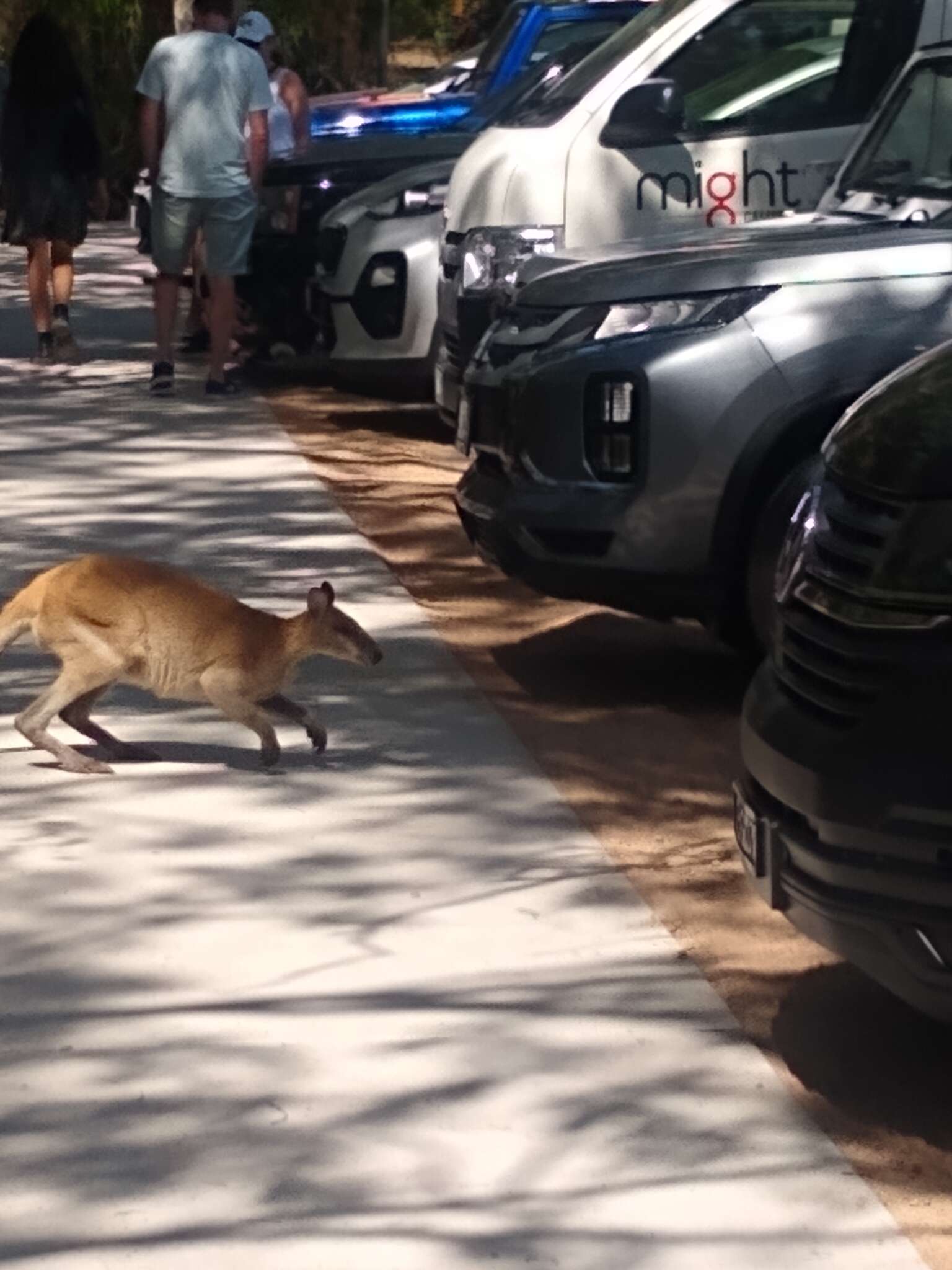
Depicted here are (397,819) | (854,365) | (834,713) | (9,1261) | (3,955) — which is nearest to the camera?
(9,1261)

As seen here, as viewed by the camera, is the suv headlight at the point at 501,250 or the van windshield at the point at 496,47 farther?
the van windshield at the point at 496,47

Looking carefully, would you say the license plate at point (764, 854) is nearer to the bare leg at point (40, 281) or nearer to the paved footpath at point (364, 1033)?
the paved footpath at point (364, 1033)

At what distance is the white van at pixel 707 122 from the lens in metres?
10.3

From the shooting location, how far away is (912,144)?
8234 millimetres

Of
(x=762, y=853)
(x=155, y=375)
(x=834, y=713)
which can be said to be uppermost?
(x=834, y=713)

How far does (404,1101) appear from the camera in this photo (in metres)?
4.72

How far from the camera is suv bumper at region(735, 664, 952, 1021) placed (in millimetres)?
4230

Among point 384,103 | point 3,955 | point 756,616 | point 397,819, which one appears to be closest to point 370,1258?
point 3,955

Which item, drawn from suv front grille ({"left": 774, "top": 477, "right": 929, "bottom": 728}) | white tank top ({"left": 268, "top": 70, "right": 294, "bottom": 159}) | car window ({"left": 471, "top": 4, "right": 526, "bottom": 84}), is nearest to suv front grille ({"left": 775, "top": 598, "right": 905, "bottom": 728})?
suv front grille ({"left": 774, "top": 477, "right": 929, "bottom": 728})

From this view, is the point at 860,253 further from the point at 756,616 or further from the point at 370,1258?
the point at 370,1258

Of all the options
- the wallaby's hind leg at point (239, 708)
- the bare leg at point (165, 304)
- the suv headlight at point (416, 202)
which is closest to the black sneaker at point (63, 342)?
the bare leg at point (165, 304)

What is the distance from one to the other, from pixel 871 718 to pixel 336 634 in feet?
9.51

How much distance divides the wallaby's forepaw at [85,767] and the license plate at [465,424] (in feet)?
5.23

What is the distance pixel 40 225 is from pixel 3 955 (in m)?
10.2
